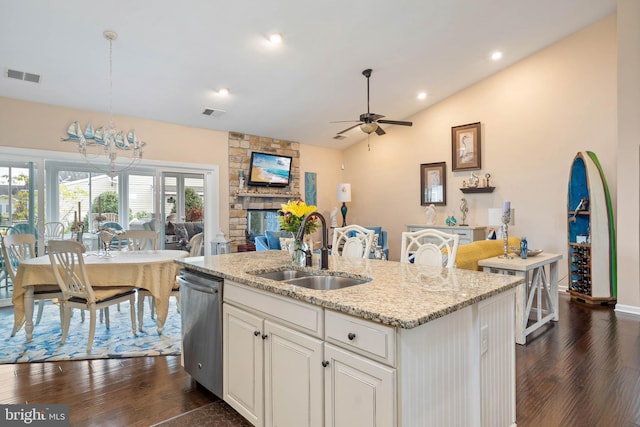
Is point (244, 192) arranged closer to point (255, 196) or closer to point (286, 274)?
point (255, 196)

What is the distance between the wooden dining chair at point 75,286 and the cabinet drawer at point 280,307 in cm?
175

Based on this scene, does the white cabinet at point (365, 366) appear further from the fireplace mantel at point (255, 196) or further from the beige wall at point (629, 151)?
the fireplace mantel at point (255, 196)

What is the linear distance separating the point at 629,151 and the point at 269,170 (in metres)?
5.37

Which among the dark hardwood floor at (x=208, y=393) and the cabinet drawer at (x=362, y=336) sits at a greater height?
the cabinet drawer at (x=362, y=336)

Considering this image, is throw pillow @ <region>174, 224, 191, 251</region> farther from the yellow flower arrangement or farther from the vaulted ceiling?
the yellow flower arrangement

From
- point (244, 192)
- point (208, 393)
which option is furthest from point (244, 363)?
point (244, 192)

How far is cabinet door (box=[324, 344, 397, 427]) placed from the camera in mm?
1262

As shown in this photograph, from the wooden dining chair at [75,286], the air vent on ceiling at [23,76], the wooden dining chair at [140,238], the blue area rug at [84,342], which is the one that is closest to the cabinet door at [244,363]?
the blue area rug at [84,342]

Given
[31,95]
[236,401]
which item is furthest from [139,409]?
[31,95]

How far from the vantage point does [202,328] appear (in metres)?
2.33

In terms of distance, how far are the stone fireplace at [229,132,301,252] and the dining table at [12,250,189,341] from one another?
297cm

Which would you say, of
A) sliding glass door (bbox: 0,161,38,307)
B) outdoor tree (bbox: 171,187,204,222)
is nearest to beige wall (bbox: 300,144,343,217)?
outdoor tree (bbox: 171,187,204,222)

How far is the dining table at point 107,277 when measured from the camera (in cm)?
333

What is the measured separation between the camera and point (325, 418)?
150 centimetres
